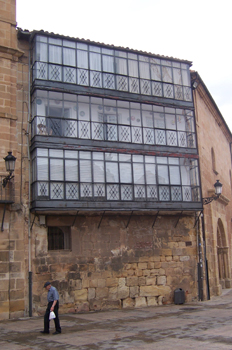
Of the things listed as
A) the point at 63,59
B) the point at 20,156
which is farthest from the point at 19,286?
the point at 63,59

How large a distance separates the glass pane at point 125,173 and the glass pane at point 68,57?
161 inches

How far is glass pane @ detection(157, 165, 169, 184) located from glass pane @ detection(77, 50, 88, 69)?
4.66 metres

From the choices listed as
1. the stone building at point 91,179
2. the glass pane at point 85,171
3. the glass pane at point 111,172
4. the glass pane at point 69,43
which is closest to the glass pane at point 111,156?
the stone building at point 91,179

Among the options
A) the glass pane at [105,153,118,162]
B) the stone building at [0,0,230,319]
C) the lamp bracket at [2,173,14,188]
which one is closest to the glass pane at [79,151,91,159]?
the stone building at [0,0,230,319]

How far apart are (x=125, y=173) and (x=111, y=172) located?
1.83 ft

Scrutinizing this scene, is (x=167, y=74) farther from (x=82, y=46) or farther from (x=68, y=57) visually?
(x=68, y=57)

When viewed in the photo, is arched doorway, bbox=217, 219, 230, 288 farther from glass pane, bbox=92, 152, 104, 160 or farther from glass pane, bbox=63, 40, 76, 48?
glass pane, bbox=63, 40, 76, 48

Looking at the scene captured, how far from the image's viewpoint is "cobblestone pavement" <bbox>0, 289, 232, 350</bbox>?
24.6 feet

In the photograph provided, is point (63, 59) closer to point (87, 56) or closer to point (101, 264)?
point (87, 56)

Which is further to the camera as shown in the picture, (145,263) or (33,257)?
(145,263)

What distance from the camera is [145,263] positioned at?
1447 cm

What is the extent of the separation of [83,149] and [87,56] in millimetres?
3609

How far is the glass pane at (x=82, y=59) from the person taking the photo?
14234 mm

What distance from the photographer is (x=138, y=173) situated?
1433 cm
